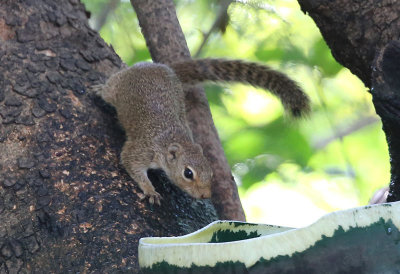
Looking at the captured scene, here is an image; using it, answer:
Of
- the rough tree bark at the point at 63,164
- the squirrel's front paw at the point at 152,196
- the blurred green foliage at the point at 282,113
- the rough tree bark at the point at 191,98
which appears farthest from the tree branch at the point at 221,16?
the squirrel's front paw at the point at 152,196

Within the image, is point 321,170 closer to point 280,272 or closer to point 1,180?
point 1,180

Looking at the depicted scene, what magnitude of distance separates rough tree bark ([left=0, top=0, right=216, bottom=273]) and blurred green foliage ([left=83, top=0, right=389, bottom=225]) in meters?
0.39

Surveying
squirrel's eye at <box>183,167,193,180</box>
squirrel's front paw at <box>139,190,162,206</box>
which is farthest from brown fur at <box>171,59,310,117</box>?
squirrel's front paw at <box>139,190,162,206</box>

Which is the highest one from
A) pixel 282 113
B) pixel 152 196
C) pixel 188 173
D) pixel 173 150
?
pixel 282 113

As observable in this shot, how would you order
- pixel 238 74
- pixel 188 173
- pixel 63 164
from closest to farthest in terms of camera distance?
pixel 63 164 < pixel 188 173 < pixel 238 74

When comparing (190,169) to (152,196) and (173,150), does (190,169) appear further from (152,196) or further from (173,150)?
(152,196)

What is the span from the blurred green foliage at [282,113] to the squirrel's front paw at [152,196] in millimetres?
686

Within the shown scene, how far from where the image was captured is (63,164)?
156cm

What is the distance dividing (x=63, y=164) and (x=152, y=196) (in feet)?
0.81

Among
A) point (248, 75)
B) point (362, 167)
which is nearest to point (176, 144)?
point (248, 75)

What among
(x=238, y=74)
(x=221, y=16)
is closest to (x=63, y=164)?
(x=221, y=16)

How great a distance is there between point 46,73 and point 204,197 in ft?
2.11

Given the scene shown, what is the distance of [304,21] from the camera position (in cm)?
263

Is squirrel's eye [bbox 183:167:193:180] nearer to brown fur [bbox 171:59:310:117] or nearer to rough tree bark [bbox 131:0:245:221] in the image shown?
rough tree bark [bbox 131:0:245:221]
